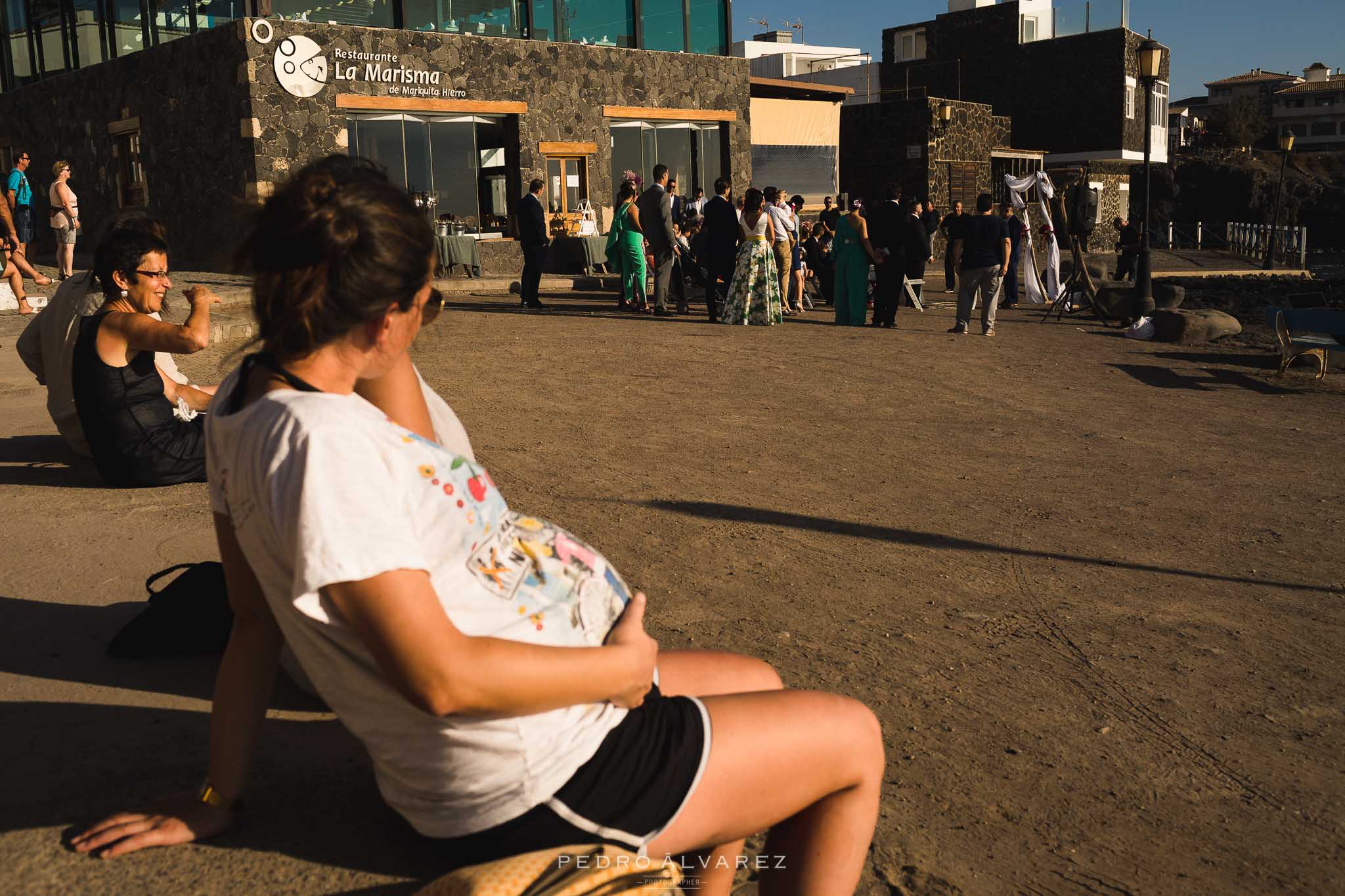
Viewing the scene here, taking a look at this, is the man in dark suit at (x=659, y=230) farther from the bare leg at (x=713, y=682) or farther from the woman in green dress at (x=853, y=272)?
the bare leg at (x=713, y=682)

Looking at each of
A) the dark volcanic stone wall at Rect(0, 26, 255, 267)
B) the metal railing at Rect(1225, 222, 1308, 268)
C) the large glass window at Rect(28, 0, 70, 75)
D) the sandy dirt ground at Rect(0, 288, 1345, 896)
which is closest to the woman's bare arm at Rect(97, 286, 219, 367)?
the sandy dirt ground at Rect(0, 288, 1345, 896)

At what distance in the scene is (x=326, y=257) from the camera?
161 centimetres

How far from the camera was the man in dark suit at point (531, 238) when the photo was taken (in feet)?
48.3

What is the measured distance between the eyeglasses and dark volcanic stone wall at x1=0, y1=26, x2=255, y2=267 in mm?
14445

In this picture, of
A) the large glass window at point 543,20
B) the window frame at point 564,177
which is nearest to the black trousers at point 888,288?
the window frame at point 564,177

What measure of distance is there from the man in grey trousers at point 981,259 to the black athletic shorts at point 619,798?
474 inches

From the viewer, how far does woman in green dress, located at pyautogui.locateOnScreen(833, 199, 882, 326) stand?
1416 centimetres

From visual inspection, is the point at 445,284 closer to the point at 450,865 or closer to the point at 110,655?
the point at 110,655

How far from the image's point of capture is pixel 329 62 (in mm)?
17938

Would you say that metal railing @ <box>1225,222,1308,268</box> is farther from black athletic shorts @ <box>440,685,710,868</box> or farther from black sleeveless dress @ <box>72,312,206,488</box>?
Answer: black athletic shorts @ <box>440,685,710,868</box>

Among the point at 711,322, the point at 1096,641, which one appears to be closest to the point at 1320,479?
the point at 1096,641

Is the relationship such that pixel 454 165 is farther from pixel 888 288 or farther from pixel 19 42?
pixel 19 42

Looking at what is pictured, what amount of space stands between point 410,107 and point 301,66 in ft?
6.27

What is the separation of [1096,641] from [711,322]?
33.9 feet
